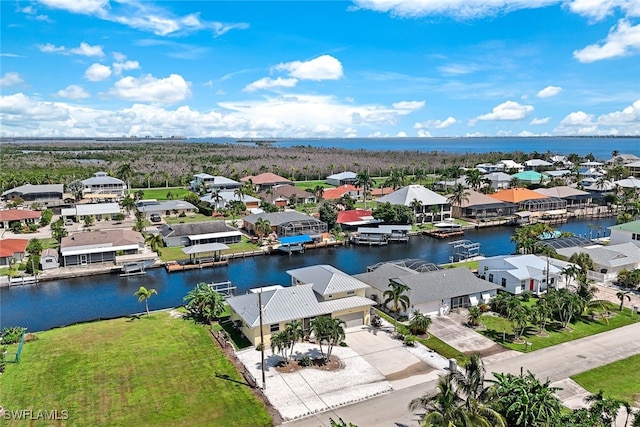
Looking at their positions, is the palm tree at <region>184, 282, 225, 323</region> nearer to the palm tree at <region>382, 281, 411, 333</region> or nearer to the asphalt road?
the palm tree at <region>382, 281, 411, 333</region>

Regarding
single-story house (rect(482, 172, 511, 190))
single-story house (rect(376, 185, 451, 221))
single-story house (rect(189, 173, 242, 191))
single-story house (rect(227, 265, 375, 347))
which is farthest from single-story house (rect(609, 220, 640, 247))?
single-story house (rect(189, 173, 242, 191))

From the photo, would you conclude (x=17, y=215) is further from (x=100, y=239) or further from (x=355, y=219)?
(x=355, y=219)

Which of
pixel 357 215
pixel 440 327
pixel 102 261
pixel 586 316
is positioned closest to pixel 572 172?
pixel 357 215

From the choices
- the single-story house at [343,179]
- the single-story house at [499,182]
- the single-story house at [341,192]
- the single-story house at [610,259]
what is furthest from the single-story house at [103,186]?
the single-story house at [610,259]

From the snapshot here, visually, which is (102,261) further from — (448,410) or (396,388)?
(448,410)

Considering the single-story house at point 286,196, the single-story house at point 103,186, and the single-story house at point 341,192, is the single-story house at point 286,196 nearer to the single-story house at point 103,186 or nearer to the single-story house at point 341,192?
the single-story house at point 341,192
